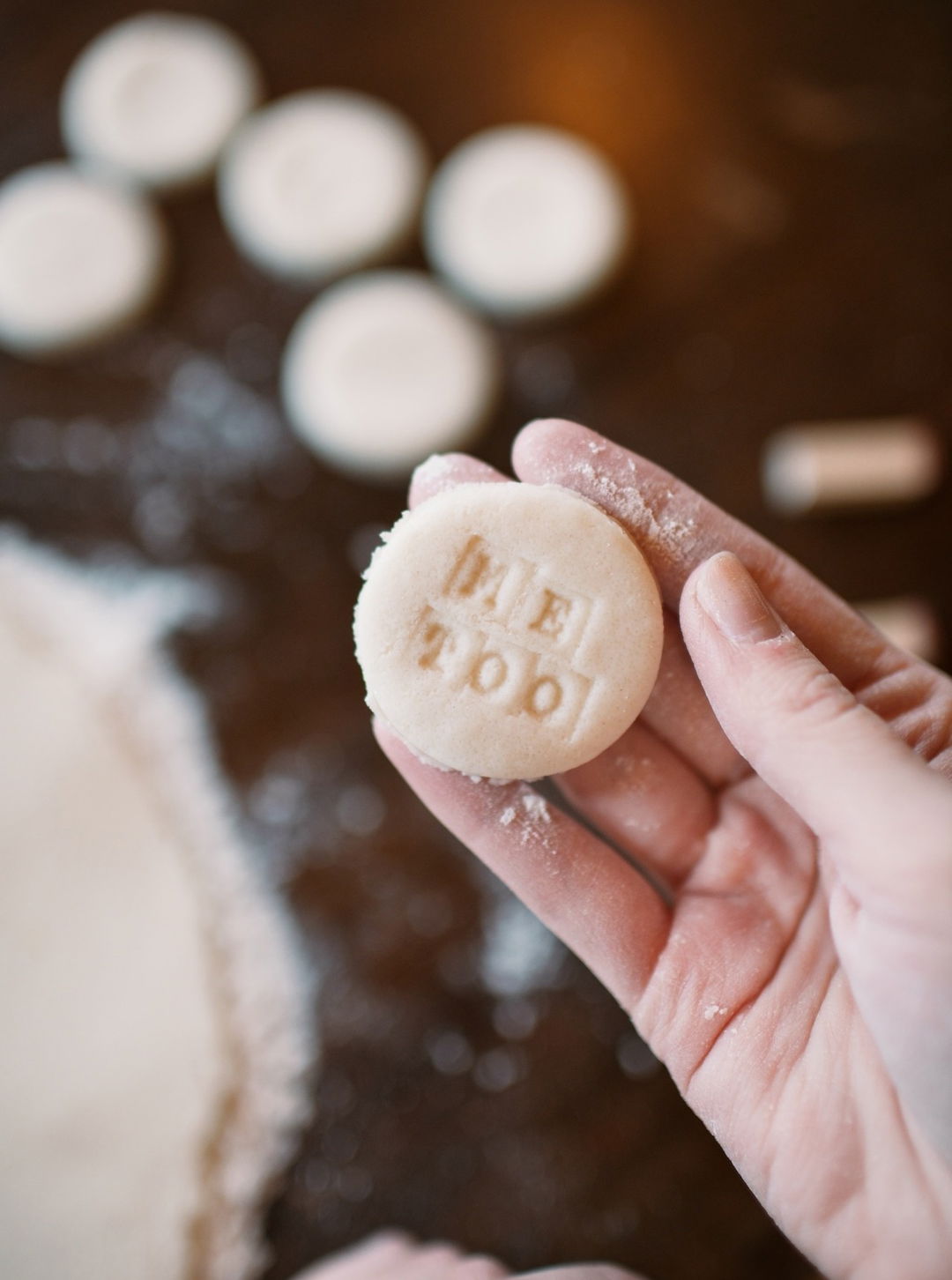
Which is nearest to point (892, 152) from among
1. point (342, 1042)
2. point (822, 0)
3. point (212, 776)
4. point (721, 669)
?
point (822, 0)

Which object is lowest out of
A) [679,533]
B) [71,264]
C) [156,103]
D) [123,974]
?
[123,974]

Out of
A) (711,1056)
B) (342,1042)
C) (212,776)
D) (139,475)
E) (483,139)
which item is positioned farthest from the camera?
(483,139)

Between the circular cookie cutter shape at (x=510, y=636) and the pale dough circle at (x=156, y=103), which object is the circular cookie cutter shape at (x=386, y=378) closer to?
the pale dough circle at (x=156, y=103)

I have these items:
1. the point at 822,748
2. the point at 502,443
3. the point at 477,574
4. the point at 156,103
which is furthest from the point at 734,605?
the point at 156,103

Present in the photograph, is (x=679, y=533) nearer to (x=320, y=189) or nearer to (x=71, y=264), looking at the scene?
(x=320, y=189)

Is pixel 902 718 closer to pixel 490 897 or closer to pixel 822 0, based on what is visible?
pixel 490 897

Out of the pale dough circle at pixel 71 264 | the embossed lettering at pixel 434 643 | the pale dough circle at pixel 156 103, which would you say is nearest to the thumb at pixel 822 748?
the embossed lettering at pixel 434 643
